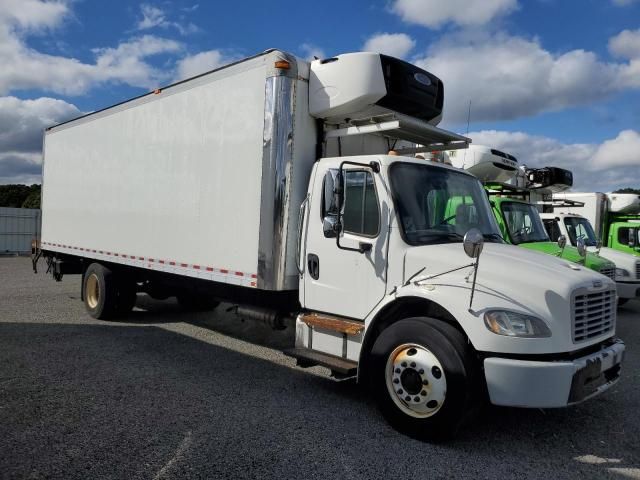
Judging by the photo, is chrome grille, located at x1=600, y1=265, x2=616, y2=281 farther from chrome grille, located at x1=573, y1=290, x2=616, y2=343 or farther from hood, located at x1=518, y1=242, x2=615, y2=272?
chrome grille, located at x1=573, y1=290, x2=616, y2=343

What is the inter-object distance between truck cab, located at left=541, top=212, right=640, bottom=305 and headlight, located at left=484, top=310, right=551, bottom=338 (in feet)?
26.2

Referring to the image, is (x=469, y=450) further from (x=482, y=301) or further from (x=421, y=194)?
(x=421, y=194)

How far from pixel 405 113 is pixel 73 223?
22.3ft

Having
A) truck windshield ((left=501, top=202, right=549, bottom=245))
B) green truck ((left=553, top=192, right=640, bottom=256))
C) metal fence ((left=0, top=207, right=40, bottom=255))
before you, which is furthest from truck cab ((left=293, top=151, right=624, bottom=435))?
metal fence ((left=0, top=207, right=40, bottom=255))

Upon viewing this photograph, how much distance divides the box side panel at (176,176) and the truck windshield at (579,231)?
8.31m

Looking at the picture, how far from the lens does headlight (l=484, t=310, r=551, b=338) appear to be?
3.78 metres

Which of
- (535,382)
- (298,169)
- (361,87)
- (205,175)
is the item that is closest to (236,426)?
(535,382)

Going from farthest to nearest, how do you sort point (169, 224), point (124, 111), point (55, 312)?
point (55, 312), point (124, 111), point (169, 224)

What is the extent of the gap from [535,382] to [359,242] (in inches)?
74.8

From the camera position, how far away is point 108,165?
27.4 feet

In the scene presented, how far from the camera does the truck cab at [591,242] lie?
11.1m

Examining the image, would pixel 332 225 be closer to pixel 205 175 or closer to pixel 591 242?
pixel 205 175

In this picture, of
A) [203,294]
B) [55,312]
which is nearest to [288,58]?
[203,294]

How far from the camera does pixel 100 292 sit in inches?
341
